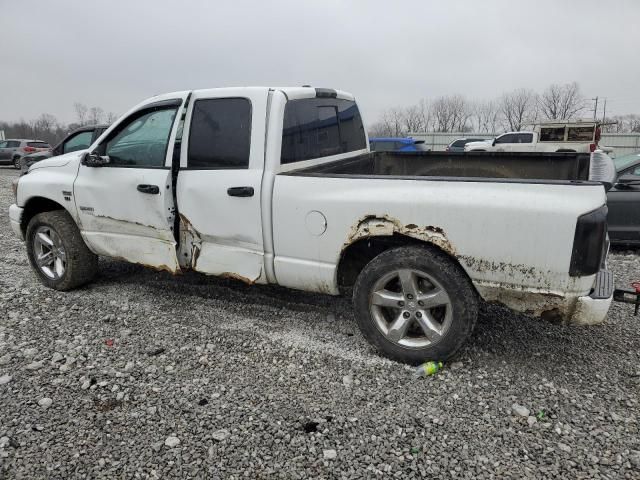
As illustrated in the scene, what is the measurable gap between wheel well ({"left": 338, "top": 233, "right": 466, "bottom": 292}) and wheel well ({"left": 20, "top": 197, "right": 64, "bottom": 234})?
10.2 feet

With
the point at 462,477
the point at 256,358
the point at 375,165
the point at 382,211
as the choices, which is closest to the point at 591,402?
the point at 462,477

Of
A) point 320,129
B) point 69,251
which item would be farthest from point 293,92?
point 69,251

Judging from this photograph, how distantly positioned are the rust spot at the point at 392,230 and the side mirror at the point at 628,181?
448 centimetres

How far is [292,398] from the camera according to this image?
113 inches

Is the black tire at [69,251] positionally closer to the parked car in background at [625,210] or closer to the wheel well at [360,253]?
the wheel well at [360,253]

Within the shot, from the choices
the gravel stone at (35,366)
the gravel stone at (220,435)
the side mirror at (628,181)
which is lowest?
the gravel stone at (220,435)

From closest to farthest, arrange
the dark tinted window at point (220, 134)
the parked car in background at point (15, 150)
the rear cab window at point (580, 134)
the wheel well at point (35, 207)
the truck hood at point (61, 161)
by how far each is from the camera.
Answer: the dark tinted window at point (220, 134), the truck hood at point (61, 161), the wheel well at point (35, 207), the rear cab window at point (580, 134), the parked car in background at point (15, 150)

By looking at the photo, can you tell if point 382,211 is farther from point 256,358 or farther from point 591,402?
point 591,402

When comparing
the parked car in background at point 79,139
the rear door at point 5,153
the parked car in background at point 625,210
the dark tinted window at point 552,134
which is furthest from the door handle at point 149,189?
the rear door at point 5,153

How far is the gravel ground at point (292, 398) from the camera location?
236 centimetres

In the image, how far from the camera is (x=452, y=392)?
292 cm

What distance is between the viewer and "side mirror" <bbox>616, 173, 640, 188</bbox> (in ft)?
19.6

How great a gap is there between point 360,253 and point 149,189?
183cm

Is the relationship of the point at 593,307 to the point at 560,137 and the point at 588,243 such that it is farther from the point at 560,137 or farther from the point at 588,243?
the point at 560,137
